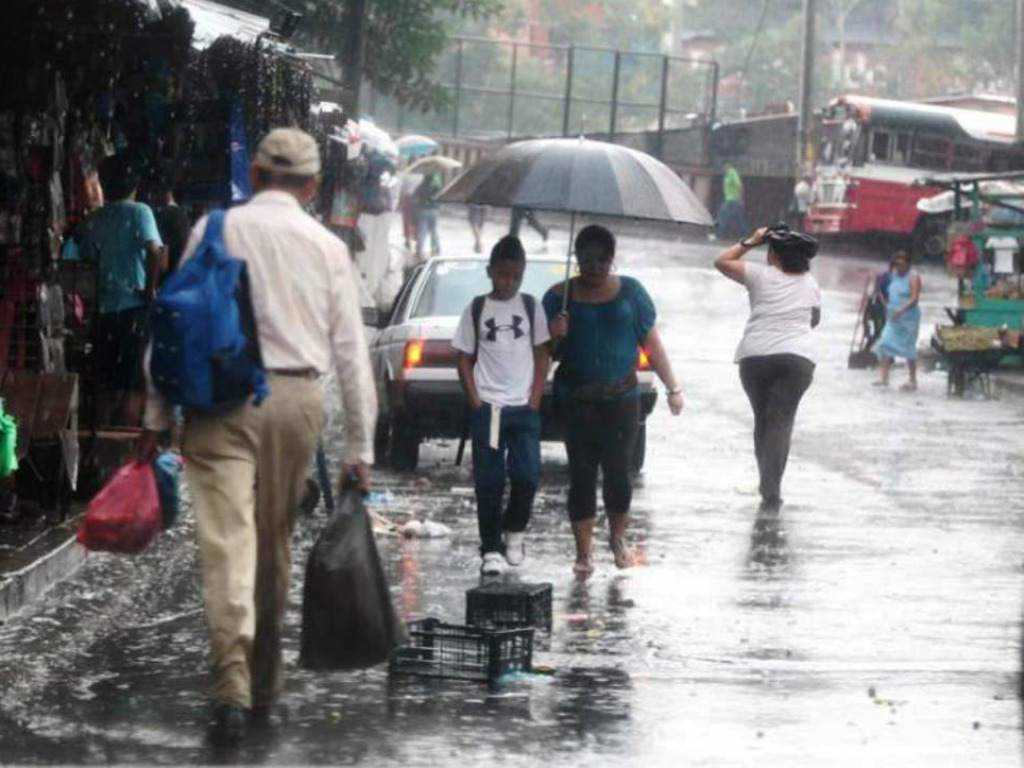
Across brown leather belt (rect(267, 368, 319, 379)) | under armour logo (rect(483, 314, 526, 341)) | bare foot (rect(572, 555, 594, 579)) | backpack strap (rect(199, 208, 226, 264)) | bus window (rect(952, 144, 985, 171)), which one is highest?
bus window (rect(952, 144, 985, 171))

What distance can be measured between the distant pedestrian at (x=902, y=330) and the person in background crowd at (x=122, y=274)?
14.8 meters

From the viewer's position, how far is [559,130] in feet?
229

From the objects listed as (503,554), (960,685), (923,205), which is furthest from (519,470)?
(923,205)

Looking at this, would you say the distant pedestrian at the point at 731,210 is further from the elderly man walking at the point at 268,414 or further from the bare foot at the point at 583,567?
the elderly man walking at the point at 268,414

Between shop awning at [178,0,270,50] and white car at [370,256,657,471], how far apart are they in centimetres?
255

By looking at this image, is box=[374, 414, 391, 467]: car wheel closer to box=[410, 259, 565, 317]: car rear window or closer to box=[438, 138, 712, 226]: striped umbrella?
box=[410, 259, 565, 317]: car rear window

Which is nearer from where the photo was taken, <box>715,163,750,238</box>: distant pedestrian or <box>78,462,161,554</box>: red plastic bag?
<box>78,462,161,554</box>: red plastic bag

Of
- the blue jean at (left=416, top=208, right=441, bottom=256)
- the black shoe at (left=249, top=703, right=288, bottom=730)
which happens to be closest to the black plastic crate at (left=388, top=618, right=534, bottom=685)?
the black shoe at (left=249, top=703, right=288, bottom=730)

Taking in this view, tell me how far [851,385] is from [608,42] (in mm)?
58909

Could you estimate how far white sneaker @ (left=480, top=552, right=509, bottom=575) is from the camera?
38.6 ft

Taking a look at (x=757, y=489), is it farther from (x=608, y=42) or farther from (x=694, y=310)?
(x=608, y=42)

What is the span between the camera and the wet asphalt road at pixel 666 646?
25.5 feet

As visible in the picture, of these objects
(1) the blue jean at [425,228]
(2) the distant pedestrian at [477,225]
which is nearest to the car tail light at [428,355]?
(1) the blue jean at [425,228]

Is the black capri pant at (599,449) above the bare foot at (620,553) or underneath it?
above
